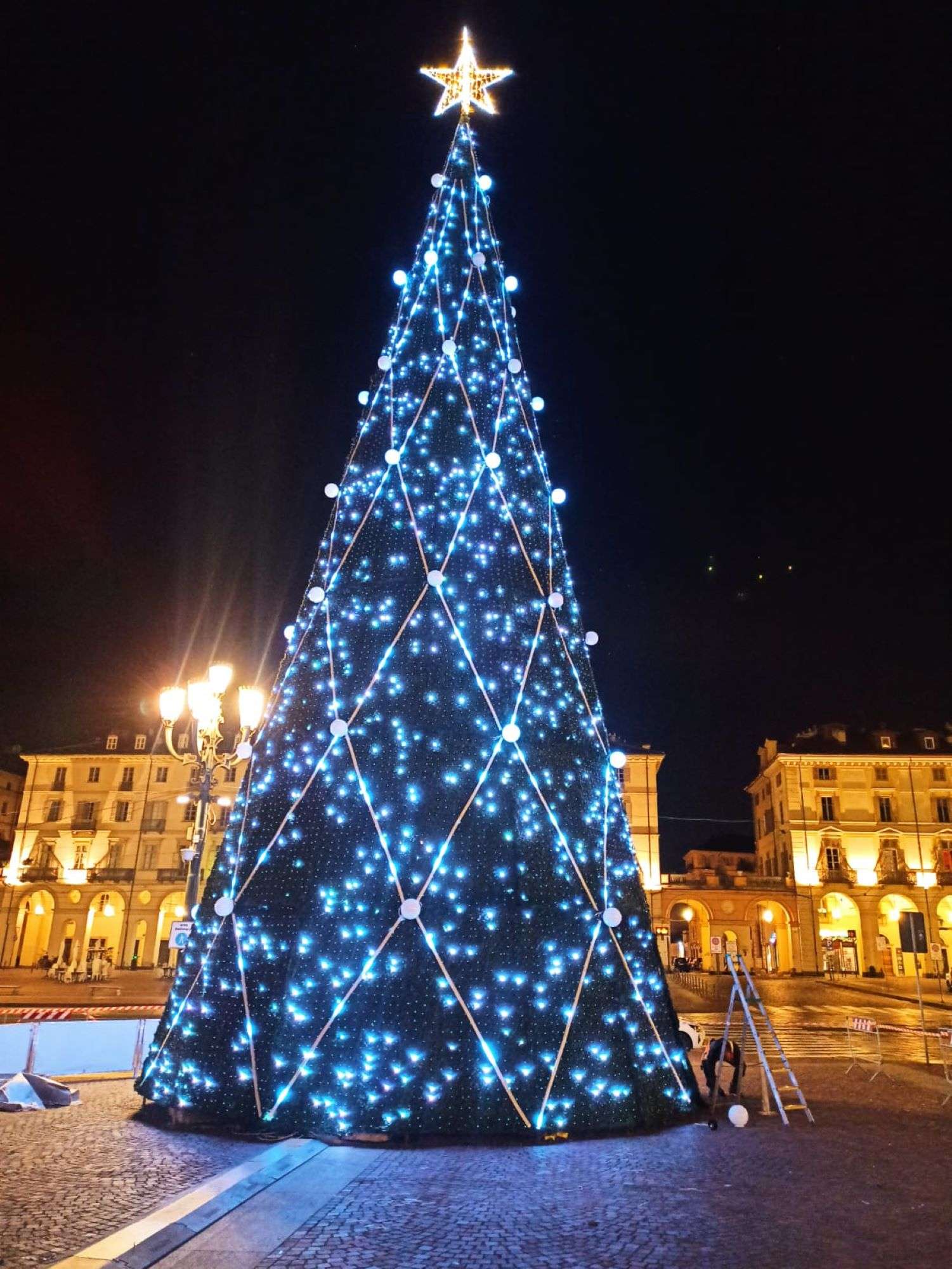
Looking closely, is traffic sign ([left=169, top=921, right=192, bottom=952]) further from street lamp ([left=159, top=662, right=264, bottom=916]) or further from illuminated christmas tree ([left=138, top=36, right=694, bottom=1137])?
illuminated christmas tree ([left=138, top=36, right=694, bottom=1137])

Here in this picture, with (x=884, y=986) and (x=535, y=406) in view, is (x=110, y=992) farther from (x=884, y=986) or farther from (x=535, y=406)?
(x=884, y=986)

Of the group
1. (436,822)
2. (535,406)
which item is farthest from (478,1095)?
(535,406)

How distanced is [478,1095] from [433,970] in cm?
88

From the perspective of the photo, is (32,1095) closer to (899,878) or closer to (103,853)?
(103,853)

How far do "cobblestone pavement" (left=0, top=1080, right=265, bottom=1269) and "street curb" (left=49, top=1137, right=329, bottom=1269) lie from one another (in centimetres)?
11

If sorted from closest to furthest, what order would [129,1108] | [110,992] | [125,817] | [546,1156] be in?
1. [546,1156]
2. [129,1108]
3. [110,992]
4. [125,817]

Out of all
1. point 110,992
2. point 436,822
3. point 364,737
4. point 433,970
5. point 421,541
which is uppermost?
point 421,541

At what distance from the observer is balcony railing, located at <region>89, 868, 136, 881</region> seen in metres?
43.6

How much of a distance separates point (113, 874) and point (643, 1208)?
44.2m

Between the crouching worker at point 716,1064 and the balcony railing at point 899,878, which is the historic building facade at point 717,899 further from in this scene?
the crouching worker at point 716,1064

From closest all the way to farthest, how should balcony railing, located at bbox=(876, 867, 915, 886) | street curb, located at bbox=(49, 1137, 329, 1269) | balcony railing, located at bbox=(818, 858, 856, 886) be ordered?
street curb, located at bbox=(49, 1137, 329, 1269)
balcony railing, located at bbox=(876, 867, 915, 886)
balcony railing, located at bbox=(818, 858, 856, 886)

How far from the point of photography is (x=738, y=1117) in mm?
7188

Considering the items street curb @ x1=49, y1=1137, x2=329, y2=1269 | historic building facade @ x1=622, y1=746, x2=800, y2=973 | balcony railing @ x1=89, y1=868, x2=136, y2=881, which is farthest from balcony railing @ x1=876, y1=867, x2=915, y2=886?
street curb @ x1=49, y1=1137, x2=329, y2=1269

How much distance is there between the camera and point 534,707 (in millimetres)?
7418
